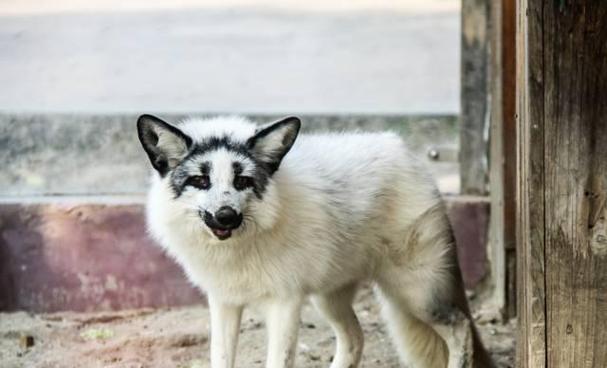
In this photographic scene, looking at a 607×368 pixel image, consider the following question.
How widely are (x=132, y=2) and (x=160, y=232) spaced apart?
3534 millimetres

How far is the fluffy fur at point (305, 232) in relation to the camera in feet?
15.3

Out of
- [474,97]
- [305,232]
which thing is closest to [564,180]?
[305,232]

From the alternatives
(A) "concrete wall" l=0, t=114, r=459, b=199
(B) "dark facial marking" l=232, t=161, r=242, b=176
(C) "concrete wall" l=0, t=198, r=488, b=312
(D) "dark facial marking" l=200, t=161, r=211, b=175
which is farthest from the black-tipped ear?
(A) "concrete wall" l=0, t=114, r=459, b=199

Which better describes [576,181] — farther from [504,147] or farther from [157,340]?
[157,340]

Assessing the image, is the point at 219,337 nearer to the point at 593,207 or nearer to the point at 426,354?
the point at 426,354

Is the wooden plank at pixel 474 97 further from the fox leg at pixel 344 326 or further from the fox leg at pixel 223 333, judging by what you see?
the fox leg at pixel 223 333

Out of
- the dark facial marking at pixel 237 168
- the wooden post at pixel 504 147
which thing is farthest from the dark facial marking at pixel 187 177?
the wooden post at pixel 504 147

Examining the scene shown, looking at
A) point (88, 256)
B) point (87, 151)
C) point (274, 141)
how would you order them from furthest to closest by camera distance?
point (87, 151) → point (88, 256) → point (274, 141)

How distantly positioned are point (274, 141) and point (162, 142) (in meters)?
0.48

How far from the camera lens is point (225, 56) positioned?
820 centimetres

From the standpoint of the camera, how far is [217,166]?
462 cm

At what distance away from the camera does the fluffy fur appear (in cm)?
468

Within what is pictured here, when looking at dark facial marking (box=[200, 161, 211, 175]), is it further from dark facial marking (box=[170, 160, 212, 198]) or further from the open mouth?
the open mouth

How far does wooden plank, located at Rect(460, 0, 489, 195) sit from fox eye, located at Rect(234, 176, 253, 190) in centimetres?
252
